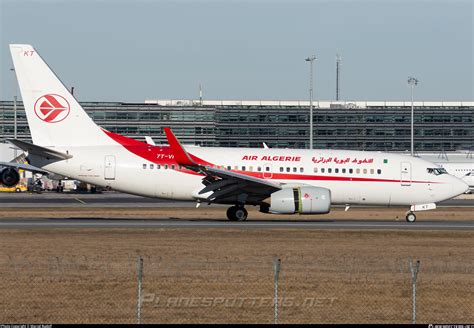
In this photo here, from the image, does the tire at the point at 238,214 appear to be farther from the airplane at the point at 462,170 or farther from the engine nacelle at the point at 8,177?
the airplane at the point at 462,170

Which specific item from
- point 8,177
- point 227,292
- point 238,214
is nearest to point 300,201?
point 238,214

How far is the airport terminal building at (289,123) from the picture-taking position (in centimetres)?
15212

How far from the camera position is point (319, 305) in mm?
20531

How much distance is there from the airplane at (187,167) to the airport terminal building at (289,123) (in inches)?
4116

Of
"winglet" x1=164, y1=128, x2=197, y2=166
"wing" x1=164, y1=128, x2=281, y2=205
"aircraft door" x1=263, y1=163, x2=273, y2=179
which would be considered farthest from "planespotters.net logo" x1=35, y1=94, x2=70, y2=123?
"aircraft door" x1=263, y1=163, x2=273, y2=179

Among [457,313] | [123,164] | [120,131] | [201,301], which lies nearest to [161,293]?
[201,301]

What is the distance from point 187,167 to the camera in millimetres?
42562

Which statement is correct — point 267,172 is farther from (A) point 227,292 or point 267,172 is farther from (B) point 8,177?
(B) point 8,177

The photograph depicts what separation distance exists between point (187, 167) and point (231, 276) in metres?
18.5

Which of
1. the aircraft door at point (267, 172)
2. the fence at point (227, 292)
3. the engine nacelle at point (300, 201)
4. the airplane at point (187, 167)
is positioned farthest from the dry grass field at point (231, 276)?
the aircraft door at point (267, 172)

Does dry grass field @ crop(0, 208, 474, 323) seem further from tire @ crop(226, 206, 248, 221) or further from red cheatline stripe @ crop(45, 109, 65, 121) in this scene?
red cheatline stripe @ crop(45, 109, 65, 121)

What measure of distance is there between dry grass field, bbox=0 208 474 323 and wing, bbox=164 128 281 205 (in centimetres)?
435

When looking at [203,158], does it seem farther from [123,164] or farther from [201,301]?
[201,301]

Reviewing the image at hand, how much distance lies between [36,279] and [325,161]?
2383 centimetres
